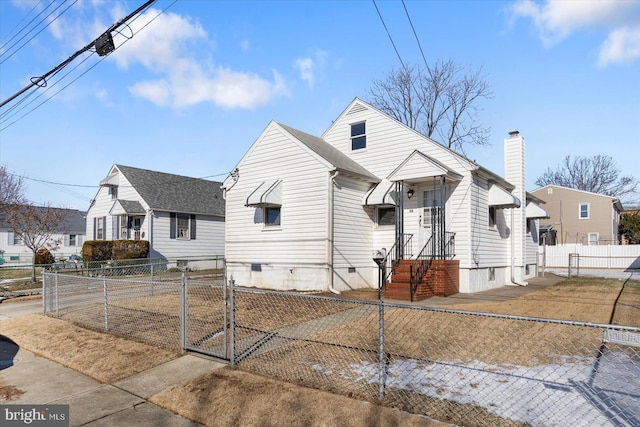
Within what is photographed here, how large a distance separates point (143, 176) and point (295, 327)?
71.9 ft

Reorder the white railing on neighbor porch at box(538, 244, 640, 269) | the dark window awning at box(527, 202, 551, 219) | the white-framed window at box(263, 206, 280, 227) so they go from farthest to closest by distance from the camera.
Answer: the white railing on neighbor porch at box(538, 244, 640, 269) → the dark window awning at box(527, 202, 551, 219) → the white-framed window at box(263, 206, 280, 227)

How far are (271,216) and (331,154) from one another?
3.26 m

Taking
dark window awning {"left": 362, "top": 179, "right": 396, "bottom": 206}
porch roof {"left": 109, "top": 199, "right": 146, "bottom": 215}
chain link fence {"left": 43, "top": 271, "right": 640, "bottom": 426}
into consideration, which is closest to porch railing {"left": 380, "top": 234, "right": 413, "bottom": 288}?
dark window awning {"left": 362, "top": 179, "right": 396, "bottom": 206}

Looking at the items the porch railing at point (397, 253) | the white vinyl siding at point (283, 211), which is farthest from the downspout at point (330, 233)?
the porch railing at point (397, 253)

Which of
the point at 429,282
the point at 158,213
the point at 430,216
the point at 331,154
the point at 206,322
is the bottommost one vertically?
the point at 206,322

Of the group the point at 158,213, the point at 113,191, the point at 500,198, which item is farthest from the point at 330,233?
the point at 113,191

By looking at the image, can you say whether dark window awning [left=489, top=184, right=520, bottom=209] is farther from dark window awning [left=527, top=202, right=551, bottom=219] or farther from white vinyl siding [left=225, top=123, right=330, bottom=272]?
white vinyl siding [left=225, top=123, right=330, bottom=272]

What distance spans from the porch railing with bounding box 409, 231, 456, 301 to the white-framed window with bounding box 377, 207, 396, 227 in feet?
6.03

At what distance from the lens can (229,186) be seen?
17.2m

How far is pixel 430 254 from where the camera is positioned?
46.5 ft

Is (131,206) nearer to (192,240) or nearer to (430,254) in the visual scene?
(192,240)

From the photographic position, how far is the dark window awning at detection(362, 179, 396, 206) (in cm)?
1484

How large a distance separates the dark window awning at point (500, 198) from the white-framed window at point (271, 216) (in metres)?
7.96

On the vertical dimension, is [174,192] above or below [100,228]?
above
